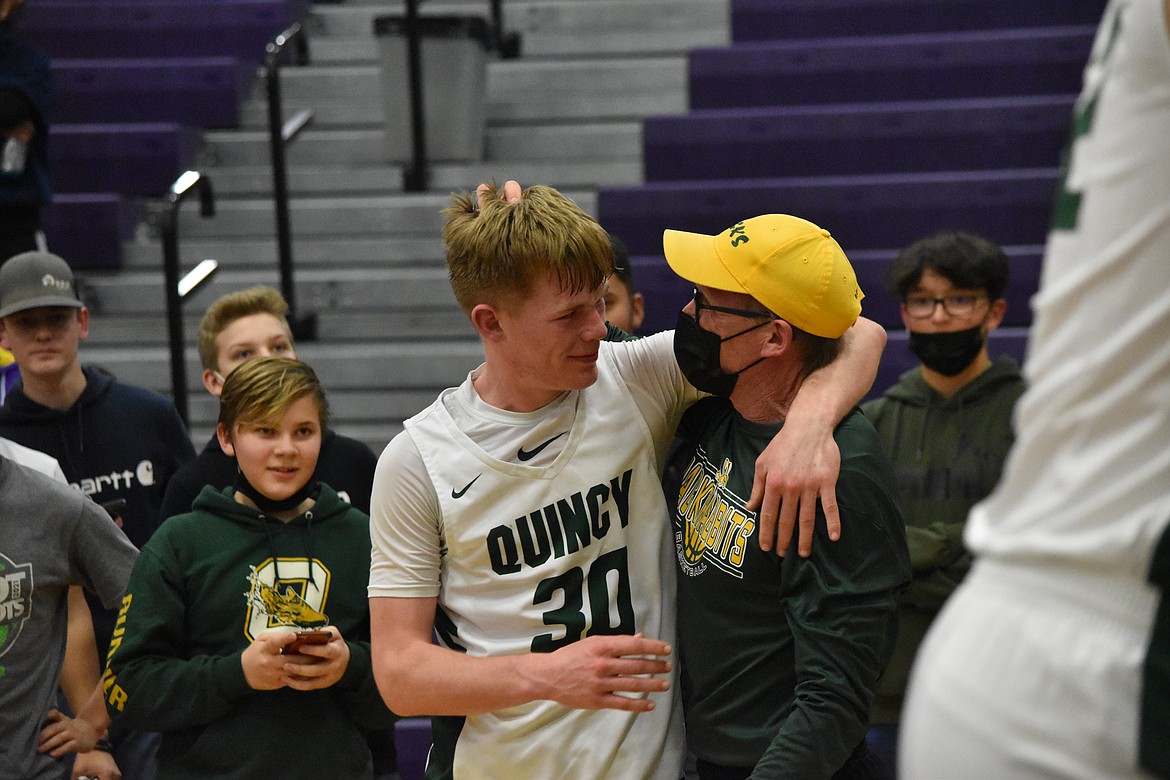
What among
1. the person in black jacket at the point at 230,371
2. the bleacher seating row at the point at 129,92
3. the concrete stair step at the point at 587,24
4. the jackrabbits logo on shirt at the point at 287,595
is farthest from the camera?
the concrete stair step at the point at 587,24

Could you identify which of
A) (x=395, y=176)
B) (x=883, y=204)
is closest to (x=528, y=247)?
(x=883, y=204)

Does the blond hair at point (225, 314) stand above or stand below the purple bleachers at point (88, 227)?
above

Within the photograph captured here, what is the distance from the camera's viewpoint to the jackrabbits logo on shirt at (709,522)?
2193 mm

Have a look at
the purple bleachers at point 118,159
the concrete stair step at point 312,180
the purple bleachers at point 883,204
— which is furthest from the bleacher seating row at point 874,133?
the purple bleachers at point 118,159

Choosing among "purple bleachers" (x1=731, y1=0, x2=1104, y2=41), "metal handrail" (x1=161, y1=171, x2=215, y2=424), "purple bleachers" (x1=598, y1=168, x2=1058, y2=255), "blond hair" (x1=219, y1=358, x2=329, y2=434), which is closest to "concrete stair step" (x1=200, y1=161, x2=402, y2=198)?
"purple bleachers" (x1=598, y1=168, x2=1058, y2=255)

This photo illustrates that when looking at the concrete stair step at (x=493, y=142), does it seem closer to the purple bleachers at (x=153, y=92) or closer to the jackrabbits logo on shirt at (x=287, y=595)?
the purple bleachers at (x=153, y=92)

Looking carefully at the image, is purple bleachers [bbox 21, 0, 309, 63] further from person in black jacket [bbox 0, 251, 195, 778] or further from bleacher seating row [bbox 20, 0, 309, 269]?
person in black jacket [bbox 0, 251, 195, 778]

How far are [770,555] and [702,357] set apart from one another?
0.35m

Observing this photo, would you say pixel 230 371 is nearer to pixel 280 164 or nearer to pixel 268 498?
pixel 268 498

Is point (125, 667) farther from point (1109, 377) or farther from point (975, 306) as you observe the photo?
point (975, 306)

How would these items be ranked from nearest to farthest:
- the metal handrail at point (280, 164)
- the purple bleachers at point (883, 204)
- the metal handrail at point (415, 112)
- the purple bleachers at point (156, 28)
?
the metal handrail at point (280, 164) → the purple bleachers at point (883, 204) → the metal handrail at point (415, 112) → the purple bleachers at point (156, 28)

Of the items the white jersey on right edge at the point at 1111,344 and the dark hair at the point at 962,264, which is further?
the dark hair at the point at 962,264

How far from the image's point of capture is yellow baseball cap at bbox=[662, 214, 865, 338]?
2227 millimetres

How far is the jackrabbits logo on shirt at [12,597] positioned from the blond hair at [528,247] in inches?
55.2
